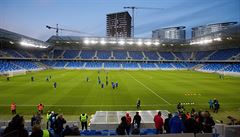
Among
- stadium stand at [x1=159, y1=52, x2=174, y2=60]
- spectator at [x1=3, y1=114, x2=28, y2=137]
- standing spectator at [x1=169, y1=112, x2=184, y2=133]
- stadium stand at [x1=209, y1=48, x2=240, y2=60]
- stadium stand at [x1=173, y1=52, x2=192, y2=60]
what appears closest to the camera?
spectator at [x1=3, y1=114, x2=28, y2=137]

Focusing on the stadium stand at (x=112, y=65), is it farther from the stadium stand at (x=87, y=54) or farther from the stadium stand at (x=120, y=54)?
the stadium stand at (x=87, y=54)

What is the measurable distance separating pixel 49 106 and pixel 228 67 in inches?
2645

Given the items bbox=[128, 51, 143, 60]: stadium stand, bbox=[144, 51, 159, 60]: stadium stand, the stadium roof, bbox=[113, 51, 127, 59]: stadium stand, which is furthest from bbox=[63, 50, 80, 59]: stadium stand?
bbox=[144, 51, 159, 60]: stadium stand

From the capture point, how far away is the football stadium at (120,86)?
10877mm

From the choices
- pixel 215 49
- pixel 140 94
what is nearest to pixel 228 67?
pixel 215 49

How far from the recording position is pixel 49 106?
25.0 metres

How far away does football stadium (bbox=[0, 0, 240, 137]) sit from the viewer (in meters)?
10.9

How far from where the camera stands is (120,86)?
4106 cm

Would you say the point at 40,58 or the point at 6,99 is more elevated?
the point at 40,58

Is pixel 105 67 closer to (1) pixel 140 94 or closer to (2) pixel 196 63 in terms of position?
(2) pixel 196 63

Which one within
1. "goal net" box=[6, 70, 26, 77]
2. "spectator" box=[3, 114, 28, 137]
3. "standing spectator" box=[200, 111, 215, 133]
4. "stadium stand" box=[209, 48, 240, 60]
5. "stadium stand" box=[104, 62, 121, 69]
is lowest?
Result: "standing spectator" box=[200, 111, 215, 133]

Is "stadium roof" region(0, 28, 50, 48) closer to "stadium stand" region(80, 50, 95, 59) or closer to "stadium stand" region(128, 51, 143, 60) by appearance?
"stadium stand" region(80, 50, 95, 59)

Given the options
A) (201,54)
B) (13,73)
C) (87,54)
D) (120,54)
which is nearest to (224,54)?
(201,54)

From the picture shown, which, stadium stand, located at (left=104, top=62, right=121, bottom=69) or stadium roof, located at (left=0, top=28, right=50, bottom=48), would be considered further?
stadium stand, located at (left=104, top=62, right=121, bottom=69)
